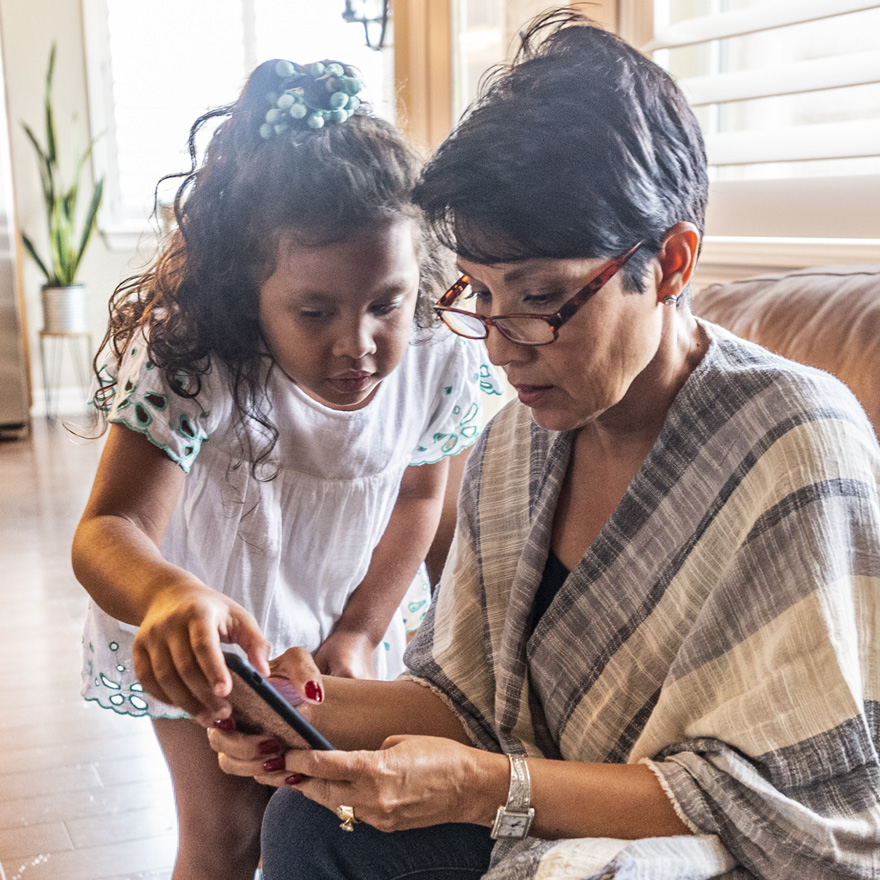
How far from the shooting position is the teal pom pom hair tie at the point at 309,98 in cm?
137

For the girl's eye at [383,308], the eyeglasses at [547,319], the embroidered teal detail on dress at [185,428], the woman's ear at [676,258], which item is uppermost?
the woman's ear at [676,258]

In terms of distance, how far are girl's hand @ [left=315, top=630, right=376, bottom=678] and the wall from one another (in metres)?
5.31

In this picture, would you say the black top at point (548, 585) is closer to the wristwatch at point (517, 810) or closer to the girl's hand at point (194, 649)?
the wristwatch at point (517, 810)

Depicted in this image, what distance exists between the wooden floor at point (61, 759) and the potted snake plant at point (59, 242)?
2.49 m

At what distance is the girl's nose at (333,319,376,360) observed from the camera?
131cm

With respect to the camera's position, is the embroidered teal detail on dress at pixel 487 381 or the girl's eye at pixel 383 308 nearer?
the girl's eye at pixel 383 308

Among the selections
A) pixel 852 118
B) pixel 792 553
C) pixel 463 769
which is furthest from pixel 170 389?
pixel 852 118

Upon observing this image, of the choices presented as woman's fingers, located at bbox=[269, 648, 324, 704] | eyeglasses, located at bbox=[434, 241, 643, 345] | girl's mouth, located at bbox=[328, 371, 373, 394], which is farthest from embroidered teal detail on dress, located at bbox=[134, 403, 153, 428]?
eyeglasses, located at bbox=[434, 241, 643, 345]

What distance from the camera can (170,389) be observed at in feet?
4.39

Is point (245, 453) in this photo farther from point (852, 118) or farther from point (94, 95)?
point (94, 95)

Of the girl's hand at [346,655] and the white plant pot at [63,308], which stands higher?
the girl's hand at [346,655]

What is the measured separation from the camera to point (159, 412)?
132 cm

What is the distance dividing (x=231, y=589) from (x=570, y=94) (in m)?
0.82

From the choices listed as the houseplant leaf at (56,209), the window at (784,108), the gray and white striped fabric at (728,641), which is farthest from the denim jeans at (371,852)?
the houseplant leaf at (56,209)
